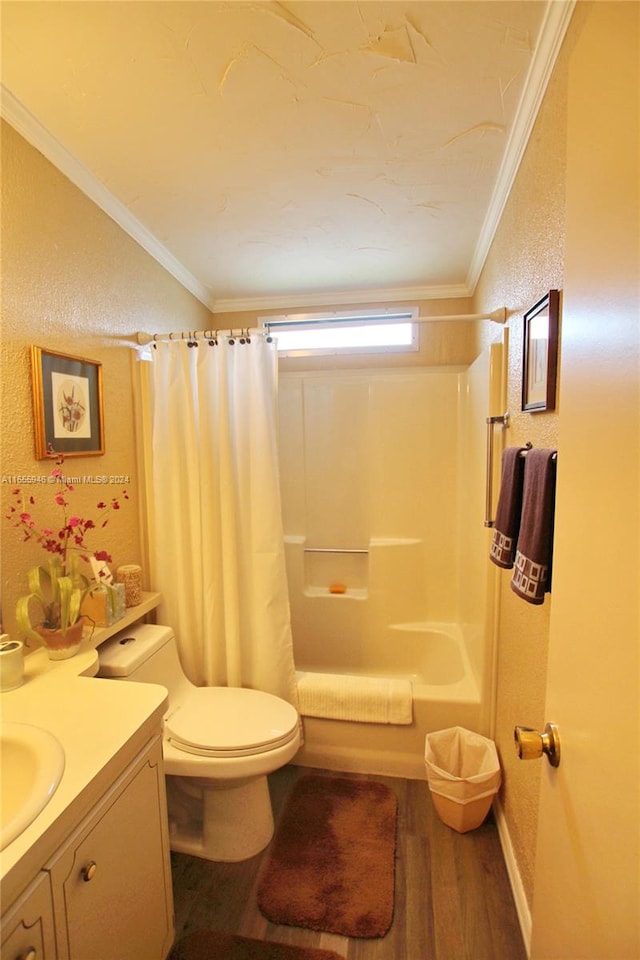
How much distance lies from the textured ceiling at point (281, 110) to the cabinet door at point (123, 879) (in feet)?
5.98

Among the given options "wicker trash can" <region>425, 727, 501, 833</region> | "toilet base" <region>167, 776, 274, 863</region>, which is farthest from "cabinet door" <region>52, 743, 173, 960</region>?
"wicker trash can" <region>425, 727, 501, 833</region>

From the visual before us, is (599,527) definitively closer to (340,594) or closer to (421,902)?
(421,902)

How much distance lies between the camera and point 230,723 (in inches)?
59.9

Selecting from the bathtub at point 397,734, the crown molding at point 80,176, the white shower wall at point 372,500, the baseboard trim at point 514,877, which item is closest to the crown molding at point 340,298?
the white shower wall at point 372,500

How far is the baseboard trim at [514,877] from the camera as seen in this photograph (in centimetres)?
122

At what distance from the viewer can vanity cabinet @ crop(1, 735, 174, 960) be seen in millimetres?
717

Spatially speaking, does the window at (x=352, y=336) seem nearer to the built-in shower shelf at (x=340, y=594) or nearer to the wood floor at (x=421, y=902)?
the built-in shower shelf at (x=340, y=594)

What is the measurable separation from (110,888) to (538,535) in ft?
4.15

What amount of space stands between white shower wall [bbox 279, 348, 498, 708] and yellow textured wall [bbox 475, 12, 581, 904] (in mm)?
876

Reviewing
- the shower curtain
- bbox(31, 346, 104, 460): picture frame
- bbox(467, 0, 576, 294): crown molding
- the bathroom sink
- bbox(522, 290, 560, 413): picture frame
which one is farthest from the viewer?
the shower curtain

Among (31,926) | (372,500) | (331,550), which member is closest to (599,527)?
(31,926)

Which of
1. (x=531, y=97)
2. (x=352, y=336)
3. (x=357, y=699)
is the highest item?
(x=531, y=97)

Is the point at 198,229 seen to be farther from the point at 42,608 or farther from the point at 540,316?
the point at 42,608

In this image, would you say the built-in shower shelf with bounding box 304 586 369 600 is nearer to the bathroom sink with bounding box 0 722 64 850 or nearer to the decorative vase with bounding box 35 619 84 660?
the decorative vase with bounding box 35 619 84 660
